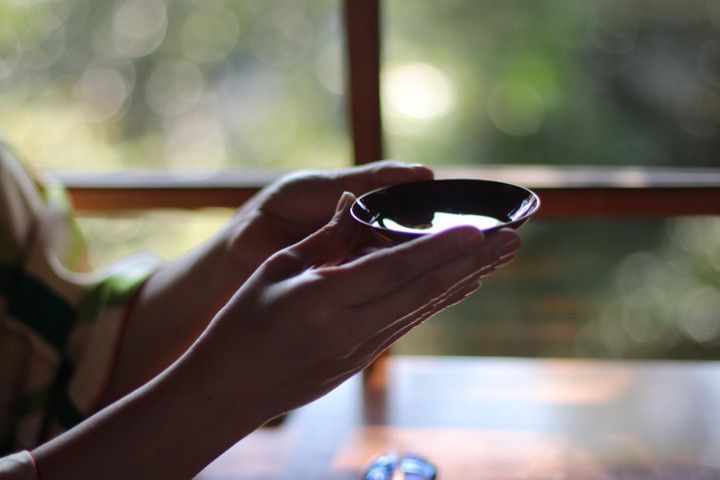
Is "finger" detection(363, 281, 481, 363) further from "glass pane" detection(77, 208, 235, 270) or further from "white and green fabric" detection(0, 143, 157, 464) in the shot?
"glass pane" detection(77, 208, 235, 270)

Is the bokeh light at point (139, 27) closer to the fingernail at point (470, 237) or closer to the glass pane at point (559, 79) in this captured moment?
the glass pane at point (559, 79)

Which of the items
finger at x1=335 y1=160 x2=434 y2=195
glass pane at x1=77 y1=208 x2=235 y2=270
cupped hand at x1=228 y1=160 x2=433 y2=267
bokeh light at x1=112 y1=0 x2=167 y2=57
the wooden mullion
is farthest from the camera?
glass pane at x1=77 y1=208 x2=235 y2=270

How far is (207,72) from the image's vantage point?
3.02m

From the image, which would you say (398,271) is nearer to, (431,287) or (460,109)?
(431,287)

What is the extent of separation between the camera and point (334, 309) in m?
0.68

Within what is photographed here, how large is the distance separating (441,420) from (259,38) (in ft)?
6.78

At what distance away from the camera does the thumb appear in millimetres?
757

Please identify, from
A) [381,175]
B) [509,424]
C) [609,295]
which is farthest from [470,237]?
[609,295]

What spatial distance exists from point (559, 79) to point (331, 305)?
238 centimetres

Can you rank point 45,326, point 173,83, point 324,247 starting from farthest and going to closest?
point 173,83
point 45,326
point 324,247

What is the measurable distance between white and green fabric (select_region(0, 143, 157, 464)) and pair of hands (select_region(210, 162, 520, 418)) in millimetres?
525

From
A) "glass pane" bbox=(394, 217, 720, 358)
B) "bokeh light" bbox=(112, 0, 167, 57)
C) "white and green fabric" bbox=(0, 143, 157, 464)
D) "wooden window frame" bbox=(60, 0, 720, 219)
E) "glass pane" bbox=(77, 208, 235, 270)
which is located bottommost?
"glass pane" bbox=(394, 217, 720, 358)

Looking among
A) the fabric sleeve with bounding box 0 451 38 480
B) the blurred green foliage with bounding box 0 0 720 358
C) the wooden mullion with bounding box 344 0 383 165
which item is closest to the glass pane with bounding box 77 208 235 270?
the blurred green foliage with bounding box 0 0 720 358

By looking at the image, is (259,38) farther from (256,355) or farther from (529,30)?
(256,355)
